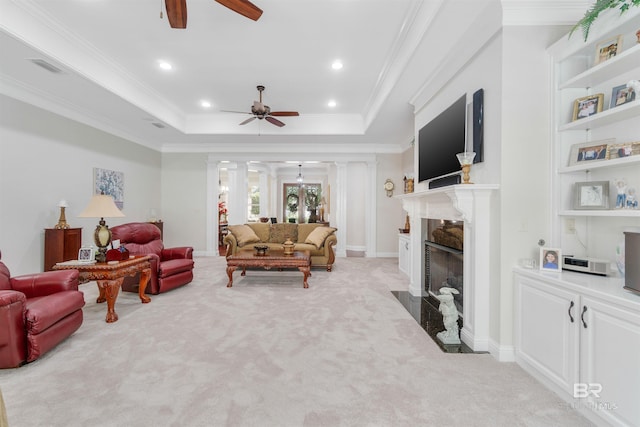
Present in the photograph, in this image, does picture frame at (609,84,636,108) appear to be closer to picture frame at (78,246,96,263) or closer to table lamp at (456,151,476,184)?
table lamp at (456,151,476,184)

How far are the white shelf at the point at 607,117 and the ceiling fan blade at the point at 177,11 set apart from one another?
10.1 feet

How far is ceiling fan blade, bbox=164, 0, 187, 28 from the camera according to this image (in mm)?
2170

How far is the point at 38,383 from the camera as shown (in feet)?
6.33

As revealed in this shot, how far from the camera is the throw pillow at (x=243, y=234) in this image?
533 centimetres

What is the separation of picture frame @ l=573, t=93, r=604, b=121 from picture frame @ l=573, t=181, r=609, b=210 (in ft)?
1.61

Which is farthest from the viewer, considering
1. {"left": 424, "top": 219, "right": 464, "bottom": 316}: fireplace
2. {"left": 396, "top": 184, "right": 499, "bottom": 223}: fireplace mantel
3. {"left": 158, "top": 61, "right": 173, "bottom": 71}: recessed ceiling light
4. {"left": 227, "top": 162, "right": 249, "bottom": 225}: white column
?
{"left": 227, "top": 162, "right": 249, "bottom": 225}: white column

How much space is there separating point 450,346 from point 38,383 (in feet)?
10.4

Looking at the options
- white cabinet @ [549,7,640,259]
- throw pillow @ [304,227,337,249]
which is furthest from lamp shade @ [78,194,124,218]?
white cabinet @ [549,7,640,259]

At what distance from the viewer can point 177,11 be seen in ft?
7.37

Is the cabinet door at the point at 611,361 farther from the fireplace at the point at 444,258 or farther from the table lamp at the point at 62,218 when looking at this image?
the table lamp at the point at 62,218

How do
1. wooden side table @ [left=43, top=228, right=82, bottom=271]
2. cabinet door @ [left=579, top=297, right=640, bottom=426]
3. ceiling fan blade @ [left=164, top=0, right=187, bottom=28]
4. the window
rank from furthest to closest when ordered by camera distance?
the window
wooden side table @ [left=43, top=228, right=82, bottom=271]
ceiling fan blade @ [left=164, top=0, right=187, bottom=28]
cabinet door @ [left=579, top=297, right=640, bottom=426]

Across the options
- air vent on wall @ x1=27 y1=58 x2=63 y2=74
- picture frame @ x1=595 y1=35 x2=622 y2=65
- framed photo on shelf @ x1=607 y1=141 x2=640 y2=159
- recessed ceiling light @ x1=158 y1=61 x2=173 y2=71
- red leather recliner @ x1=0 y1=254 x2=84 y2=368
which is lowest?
red leather recliner @ x1=0 y1=254 x2=84 y2=368

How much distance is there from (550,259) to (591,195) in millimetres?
528

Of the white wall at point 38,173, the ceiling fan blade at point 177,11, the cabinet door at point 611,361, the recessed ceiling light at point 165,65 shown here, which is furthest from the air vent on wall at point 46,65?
the cabinet door at point 611,361
